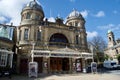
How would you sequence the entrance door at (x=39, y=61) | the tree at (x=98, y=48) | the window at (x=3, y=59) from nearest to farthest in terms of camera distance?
1. the window at (x=3, y=59)
2. the entrance door at (x=39, y=61)
3. the tree at (x=98, y=48)

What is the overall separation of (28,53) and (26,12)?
28.5 feet

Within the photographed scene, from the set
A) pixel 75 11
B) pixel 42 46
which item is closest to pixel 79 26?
pixel 75 11

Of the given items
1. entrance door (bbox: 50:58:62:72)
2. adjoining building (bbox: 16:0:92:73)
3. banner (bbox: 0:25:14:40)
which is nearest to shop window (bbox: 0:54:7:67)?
adjoining building (bbox: 16:0:92:73)

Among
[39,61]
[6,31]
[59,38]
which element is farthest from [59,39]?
[6,31]

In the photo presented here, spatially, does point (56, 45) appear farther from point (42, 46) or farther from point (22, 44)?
point (22, 44)

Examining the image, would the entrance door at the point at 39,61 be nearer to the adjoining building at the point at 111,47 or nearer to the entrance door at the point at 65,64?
the entrance door at the point at 65,64

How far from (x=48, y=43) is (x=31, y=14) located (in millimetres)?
6656

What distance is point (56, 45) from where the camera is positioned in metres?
28.2

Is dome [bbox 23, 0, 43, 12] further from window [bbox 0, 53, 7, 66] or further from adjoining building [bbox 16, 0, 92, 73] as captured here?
window [bbox 0, 53, 7, 66]

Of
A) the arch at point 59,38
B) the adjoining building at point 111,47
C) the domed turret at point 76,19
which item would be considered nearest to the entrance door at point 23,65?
the arch at point 59,38

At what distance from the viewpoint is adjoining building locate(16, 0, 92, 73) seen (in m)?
25.8

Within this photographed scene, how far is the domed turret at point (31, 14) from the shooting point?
28.4 metres

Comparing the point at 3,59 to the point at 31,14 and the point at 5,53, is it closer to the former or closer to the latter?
the point at 5,53

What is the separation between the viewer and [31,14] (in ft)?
95.2
